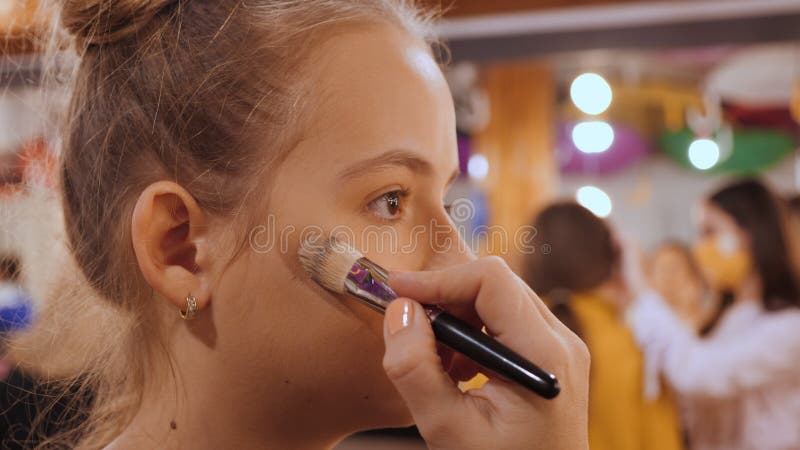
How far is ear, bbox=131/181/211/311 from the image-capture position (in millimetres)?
618

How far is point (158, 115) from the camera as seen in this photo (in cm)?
64

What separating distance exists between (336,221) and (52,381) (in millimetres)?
450

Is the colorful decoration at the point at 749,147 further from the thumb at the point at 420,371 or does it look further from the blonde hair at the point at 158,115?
the thumb at the point at 420,371

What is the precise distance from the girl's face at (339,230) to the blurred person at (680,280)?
2149mm

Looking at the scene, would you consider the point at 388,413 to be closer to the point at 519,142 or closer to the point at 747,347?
the point at 747,347

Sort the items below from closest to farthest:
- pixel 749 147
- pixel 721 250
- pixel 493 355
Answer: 1. pixel 493 355
2. pixel 721 250
3. pixel 749 147

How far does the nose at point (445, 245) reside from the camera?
0.63m

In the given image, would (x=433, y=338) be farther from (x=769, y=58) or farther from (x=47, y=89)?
(x=769, y=58)

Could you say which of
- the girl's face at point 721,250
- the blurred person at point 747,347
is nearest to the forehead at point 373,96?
the blurred person at point 747,347

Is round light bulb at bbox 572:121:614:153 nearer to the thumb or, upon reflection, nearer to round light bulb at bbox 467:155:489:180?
round light bulb at bbox 467:155:489:180

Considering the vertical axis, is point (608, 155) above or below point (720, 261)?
above

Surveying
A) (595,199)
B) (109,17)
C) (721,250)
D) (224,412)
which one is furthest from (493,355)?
(595,199)

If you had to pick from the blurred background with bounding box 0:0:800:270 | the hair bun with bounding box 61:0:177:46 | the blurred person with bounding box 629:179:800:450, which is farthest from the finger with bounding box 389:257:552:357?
the blurred background with bounding box 0:0:800:270

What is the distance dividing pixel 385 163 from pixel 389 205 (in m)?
0.04
